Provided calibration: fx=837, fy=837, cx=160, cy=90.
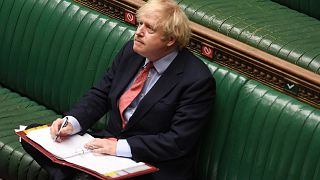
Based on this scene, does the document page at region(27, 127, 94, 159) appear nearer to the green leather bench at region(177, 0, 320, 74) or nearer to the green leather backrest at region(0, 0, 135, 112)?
the green leather backrest at region(0, 0, 135, 112)

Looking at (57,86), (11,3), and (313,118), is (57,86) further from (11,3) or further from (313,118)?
Answer: (313,118)

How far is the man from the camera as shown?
3576 mm

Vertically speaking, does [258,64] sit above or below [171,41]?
below

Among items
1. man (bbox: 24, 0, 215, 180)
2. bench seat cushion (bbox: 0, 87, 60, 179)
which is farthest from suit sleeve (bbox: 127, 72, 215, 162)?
bench seat cushion (bbox: 0, 87, 60, 179)

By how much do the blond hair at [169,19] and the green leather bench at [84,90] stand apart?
0.28 meters

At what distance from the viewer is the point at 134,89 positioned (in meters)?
3.77

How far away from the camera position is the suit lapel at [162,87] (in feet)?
11.9

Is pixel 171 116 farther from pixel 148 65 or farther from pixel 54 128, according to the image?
pixel 54 128

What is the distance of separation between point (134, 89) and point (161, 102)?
19cm

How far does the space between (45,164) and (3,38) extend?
3.97 feet

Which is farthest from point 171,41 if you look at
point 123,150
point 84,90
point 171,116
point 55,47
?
point 55,47

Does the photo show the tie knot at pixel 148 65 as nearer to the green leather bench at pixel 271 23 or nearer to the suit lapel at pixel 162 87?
the suit lapel at pixel 162 87

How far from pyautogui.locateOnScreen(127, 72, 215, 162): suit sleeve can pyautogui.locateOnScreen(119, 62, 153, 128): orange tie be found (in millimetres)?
201

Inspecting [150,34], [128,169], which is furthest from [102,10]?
[128,169]
